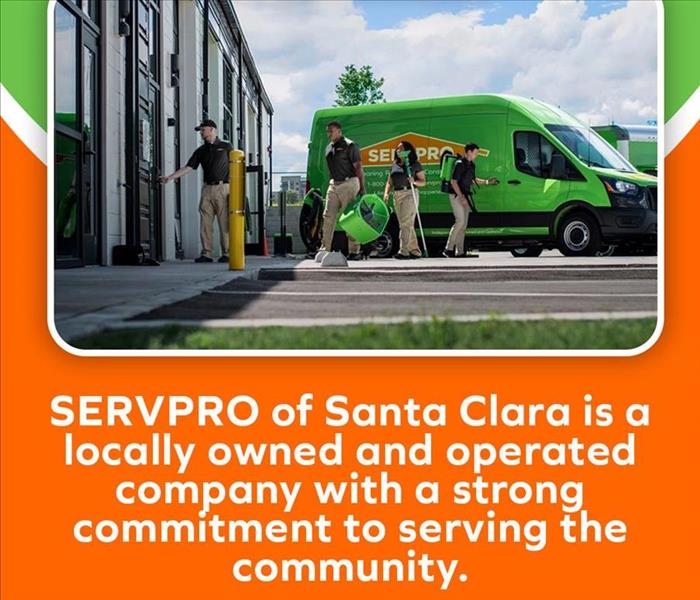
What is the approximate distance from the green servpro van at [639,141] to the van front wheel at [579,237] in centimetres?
65

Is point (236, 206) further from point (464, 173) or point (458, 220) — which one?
point (464, 173)

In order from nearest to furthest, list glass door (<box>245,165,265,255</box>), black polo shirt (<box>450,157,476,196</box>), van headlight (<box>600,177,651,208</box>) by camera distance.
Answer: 1. van headlight (<box>600,177,651,208</box>)
2. glass door (<box>245,165,265,255</box>)
3. black polo shirt (<box>450,157,476,196</box>)

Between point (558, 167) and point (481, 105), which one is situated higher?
point (558, 167)

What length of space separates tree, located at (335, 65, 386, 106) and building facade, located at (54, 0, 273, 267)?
0.24 m

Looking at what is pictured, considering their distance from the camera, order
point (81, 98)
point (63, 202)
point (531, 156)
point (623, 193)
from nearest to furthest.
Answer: point (63, 202) < point (623, 193) < point (81, 98) < point (531, 156)

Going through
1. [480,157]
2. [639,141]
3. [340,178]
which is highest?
[480,157]

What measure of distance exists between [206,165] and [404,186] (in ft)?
6.00

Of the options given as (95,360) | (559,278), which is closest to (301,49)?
(95,360)

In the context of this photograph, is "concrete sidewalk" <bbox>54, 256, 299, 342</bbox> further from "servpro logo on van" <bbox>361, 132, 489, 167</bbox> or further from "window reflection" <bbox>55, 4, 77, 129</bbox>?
"servpro logo on van" <bbox>361, 132, 489, 167</bbox>

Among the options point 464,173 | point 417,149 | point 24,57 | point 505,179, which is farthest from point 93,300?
point 417,149

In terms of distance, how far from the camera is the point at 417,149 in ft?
32.7

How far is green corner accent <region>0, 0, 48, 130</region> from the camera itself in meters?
2.31

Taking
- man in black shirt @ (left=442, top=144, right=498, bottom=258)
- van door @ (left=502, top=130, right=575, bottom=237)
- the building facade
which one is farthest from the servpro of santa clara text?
man in black shirt @ (left=442, top=144, right=498, bottom=258)

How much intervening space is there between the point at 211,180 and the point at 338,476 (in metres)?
6.22
